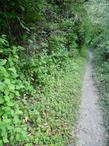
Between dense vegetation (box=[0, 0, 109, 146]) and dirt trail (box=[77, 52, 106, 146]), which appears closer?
dense vegetation (box=[0, 0, 109, 146])

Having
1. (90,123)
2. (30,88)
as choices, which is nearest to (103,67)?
(90,123)

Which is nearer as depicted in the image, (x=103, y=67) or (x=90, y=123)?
(x=90, y=123)

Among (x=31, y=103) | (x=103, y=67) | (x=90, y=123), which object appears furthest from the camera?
(x=103, y=67)

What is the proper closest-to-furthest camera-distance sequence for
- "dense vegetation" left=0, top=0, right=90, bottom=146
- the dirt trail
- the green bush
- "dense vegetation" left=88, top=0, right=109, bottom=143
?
the green bush, "dense vegetation" left=0, top=0, right=90, bottom=146, the dirt trail, "dense vegetation" left=88, top=0, right=109, bottom=143

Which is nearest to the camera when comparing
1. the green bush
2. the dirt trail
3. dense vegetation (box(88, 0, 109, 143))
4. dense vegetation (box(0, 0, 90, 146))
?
the green bush

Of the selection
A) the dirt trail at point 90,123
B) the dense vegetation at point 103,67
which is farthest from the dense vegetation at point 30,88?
the dirt trail at point 90,123

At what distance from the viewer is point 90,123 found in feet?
23.5

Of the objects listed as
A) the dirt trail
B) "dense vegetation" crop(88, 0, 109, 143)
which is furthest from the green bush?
"dense vegetation" crop(88, 0, 109, 143)

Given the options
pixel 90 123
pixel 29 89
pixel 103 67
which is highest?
pixel 103 67

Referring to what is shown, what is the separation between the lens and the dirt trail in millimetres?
6159

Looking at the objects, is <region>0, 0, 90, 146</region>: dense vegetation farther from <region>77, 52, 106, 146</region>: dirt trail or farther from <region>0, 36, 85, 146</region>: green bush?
<region>77, 52, 106, 146</region>: dirt trail

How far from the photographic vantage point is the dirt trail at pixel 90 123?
6.16 metres

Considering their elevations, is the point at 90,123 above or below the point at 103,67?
below

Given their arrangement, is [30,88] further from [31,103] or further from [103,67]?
[103,67]
